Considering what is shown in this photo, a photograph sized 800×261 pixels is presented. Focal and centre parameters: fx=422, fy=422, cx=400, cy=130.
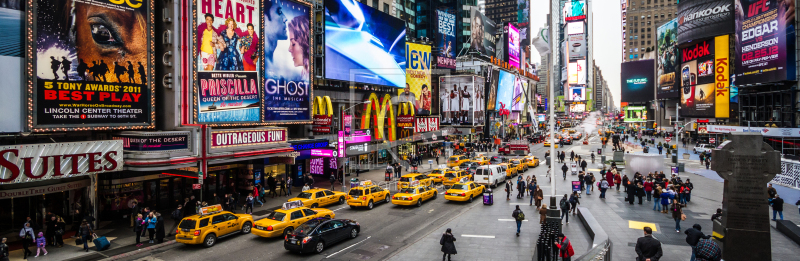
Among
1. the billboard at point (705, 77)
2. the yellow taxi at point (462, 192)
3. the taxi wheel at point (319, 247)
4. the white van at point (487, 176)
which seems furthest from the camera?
the billboard at point (705, 77)

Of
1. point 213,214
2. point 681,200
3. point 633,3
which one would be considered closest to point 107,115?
point 213,214

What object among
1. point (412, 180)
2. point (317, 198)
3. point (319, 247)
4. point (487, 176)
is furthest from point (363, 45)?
point (319, 247)

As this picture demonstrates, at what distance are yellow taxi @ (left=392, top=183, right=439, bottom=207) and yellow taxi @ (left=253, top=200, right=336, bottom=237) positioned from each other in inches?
215

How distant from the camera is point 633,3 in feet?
549

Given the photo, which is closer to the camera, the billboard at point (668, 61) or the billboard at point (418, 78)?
the billboard at point (418, 78)

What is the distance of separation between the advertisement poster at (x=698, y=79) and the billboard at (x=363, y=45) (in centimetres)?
4890

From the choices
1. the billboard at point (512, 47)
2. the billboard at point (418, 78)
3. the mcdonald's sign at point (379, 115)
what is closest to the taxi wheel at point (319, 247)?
the mcdonald's sign at point (379, 115)

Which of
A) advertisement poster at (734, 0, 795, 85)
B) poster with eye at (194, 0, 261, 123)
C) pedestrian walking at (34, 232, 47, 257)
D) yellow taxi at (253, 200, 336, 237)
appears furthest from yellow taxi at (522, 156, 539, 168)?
pedestrian walking at (34, 232, 47, 257)

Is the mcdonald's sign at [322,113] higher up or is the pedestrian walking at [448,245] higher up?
the mcdonald's sign at [322,113]

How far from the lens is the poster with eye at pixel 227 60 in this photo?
24156mm

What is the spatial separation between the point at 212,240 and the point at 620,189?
2586 centimetres

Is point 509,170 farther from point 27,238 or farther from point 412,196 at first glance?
point 27,238

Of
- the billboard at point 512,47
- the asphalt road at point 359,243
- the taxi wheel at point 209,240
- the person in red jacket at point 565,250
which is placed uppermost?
the billboard at point 512,47

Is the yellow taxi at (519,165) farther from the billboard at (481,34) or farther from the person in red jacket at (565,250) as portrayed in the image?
the billboard at (481,34)
